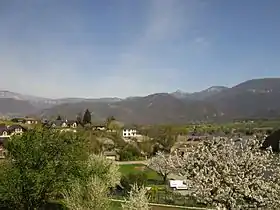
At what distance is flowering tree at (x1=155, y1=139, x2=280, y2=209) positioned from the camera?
18.8 m

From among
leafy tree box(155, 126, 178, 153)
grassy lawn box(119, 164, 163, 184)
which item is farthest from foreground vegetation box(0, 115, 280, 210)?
leafy tree box(155, 126, 178, 153)

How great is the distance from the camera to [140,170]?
2721 inches

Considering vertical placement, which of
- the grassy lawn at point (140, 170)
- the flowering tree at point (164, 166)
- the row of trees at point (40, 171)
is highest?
the row of trees at point (40, 171)

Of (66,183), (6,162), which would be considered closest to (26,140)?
(6,162)

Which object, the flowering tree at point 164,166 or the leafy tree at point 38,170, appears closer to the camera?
the leafy tree at point 38,170

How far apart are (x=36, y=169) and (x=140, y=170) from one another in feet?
125

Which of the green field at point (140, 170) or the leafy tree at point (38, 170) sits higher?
the leafy tree at point (38, 170)

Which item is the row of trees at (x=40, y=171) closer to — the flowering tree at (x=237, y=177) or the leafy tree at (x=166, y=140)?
the flowering tree at (x=237, y=177)

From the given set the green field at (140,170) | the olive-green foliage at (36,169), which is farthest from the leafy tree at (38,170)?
the green field at (140,170)

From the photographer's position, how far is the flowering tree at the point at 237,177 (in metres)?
18.8

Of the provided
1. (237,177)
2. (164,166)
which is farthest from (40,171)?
(164,166)

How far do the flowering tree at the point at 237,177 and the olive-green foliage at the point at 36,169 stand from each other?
1434 centimetres

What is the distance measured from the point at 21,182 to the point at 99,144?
181ft

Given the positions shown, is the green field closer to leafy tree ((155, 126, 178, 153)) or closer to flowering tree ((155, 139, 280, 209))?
leafy tree ((155, 126, 178, 153))
